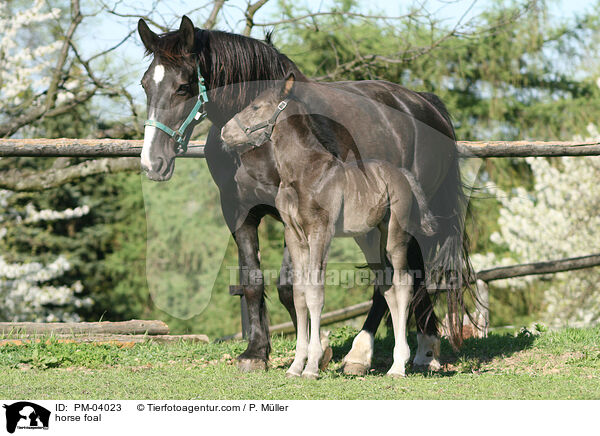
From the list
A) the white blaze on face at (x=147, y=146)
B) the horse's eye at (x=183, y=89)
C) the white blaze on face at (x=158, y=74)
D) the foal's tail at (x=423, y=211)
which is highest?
the white blaze on face at (x=158, y=74)

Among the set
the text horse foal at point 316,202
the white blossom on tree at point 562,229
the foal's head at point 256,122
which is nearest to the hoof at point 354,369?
the text horse foal at point 316,202

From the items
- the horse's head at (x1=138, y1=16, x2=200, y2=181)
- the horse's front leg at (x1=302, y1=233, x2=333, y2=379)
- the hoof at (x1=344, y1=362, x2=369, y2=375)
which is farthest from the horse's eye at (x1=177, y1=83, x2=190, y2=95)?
the hoof at (x1=344, y1=362, x2=369, y2=375)

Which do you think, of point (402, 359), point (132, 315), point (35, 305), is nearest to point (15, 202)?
point (35, 305)

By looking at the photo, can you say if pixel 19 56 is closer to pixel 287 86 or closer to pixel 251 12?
pixel 251 12

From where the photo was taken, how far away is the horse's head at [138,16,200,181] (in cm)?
462

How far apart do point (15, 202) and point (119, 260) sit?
2.51 m

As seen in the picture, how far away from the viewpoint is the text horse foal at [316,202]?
4.49 meters

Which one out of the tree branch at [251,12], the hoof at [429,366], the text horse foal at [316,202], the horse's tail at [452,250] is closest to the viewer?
the text horse foal at [316,202]

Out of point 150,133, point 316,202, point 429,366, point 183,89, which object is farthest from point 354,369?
point 183,89

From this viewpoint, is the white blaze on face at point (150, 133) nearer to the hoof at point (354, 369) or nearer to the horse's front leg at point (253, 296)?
the horse's front leg at point (253, 296)

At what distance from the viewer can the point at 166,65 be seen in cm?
468

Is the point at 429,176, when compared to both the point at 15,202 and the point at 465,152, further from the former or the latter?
the point at 15,202
